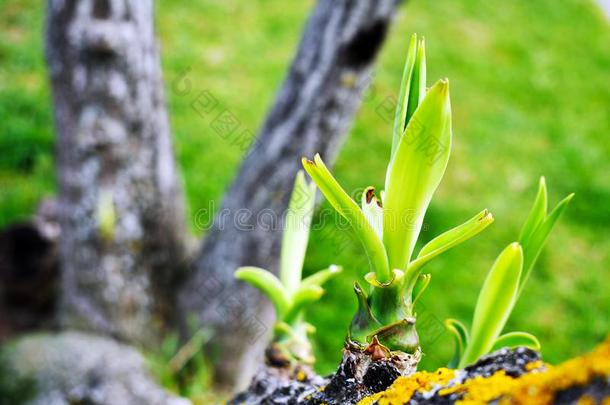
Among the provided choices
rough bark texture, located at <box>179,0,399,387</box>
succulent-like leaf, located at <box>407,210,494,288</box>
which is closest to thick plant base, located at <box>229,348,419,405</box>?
succulent-like leaf, located at <box>407,210,494,288</box>

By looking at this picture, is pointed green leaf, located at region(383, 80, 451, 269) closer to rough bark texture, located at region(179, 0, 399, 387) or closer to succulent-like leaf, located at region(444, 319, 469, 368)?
succulent-like leaf, located at region(444, 319, 469, 368)

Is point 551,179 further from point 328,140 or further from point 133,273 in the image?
point 133,273

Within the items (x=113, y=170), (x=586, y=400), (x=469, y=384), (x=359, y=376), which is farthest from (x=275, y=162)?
(x=586, y=400)

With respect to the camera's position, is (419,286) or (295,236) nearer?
(419,286)

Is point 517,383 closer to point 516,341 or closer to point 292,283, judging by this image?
point 516,341

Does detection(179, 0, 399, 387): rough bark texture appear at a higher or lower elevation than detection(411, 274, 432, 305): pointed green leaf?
higher

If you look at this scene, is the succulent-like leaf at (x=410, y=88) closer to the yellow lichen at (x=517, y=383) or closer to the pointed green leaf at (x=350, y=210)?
the pointed green leaf at (x=350, y=210)

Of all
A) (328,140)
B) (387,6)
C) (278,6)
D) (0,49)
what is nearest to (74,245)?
(328,140)
